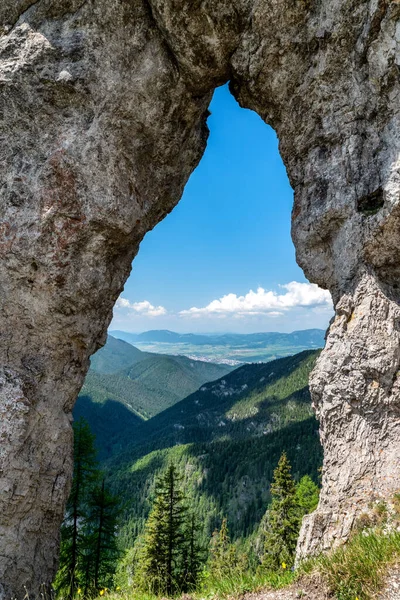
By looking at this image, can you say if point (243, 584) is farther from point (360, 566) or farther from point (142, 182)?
point (142, 182)

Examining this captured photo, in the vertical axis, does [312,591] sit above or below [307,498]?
above

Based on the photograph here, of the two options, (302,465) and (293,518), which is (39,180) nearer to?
(293,518)

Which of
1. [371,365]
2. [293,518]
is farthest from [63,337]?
[293,518]

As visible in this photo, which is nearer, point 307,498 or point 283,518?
point 283,518

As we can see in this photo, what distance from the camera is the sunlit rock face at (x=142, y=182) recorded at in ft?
33.1

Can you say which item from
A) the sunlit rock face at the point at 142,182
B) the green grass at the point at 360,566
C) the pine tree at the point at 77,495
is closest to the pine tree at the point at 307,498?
the pine tree at the point at 77,495

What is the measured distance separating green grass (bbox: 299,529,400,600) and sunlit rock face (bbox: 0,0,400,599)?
7.58 ft

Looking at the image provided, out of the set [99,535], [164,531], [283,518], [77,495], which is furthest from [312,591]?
[283,518]

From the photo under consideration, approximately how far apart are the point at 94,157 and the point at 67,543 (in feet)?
61.0

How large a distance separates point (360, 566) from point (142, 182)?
12.5m

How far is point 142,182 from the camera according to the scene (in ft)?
44.3

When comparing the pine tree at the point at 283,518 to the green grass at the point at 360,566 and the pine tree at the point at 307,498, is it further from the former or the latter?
the green grass at the point at 360,566

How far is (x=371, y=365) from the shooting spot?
9.92 meters

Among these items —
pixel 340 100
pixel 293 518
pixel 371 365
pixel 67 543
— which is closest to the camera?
pixel 371 365
